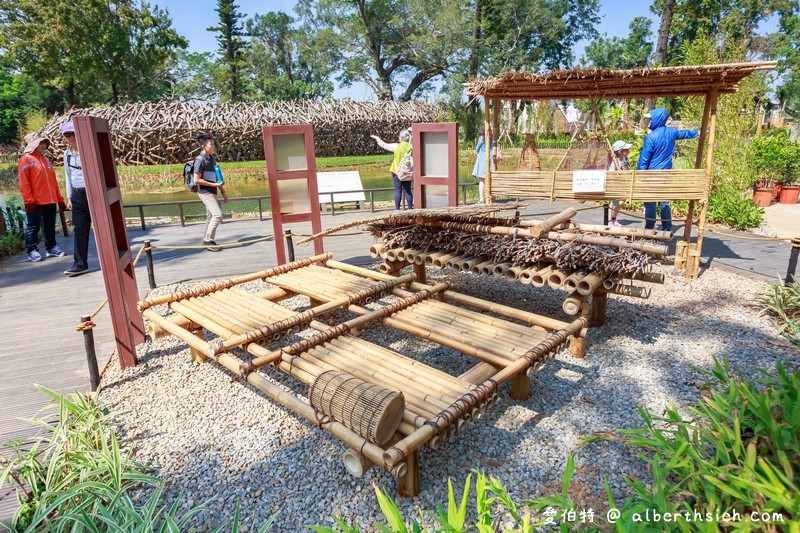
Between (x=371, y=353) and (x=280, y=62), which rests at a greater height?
(x=280, y=62)

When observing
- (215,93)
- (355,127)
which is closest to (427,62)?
(355,127)

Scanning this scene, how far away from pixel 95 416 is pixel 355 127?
69.2 ft

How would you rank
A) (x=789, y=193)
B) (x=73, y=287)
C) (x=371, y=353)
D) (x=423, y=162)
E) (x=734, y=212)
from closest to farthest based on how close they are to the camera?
(x=371, y=353) < (x=73, y=287) < (x=423, y=162) < (x=734, y=212) < (x=789, y=193)

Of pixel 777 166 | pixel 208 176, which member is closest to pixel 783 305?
pixel 208 176

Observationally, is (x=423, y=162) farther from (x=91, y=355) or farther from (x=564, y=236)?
(x=91, y=355)

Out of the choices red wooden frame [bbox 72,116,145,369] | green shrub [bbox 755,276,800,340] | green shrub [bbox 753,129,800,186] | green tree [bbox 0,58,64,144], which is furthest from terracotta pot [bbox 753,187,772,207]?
green tree [bbox 0,58,64,144]

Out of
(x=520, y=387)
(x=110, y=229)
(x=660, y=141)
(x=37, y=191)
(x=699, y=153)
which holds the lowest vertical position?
(x=520, y=387)

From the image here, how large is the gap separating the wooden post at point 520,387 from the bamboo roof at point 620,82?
3.42m

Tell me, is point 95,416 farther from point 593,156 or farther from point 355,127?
point 355,127

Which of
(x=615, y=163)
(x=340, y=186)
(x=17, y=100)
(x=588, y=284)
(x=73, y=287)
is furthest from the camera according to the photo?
(x=17, y=100)

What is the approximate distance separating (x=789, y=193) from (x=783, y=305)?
25.7 ft

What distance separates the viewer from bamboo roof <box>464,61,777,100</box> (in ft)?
15.2

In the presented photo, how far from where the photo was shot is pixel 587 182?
17.9ft

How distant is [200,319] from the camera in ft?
12.0
